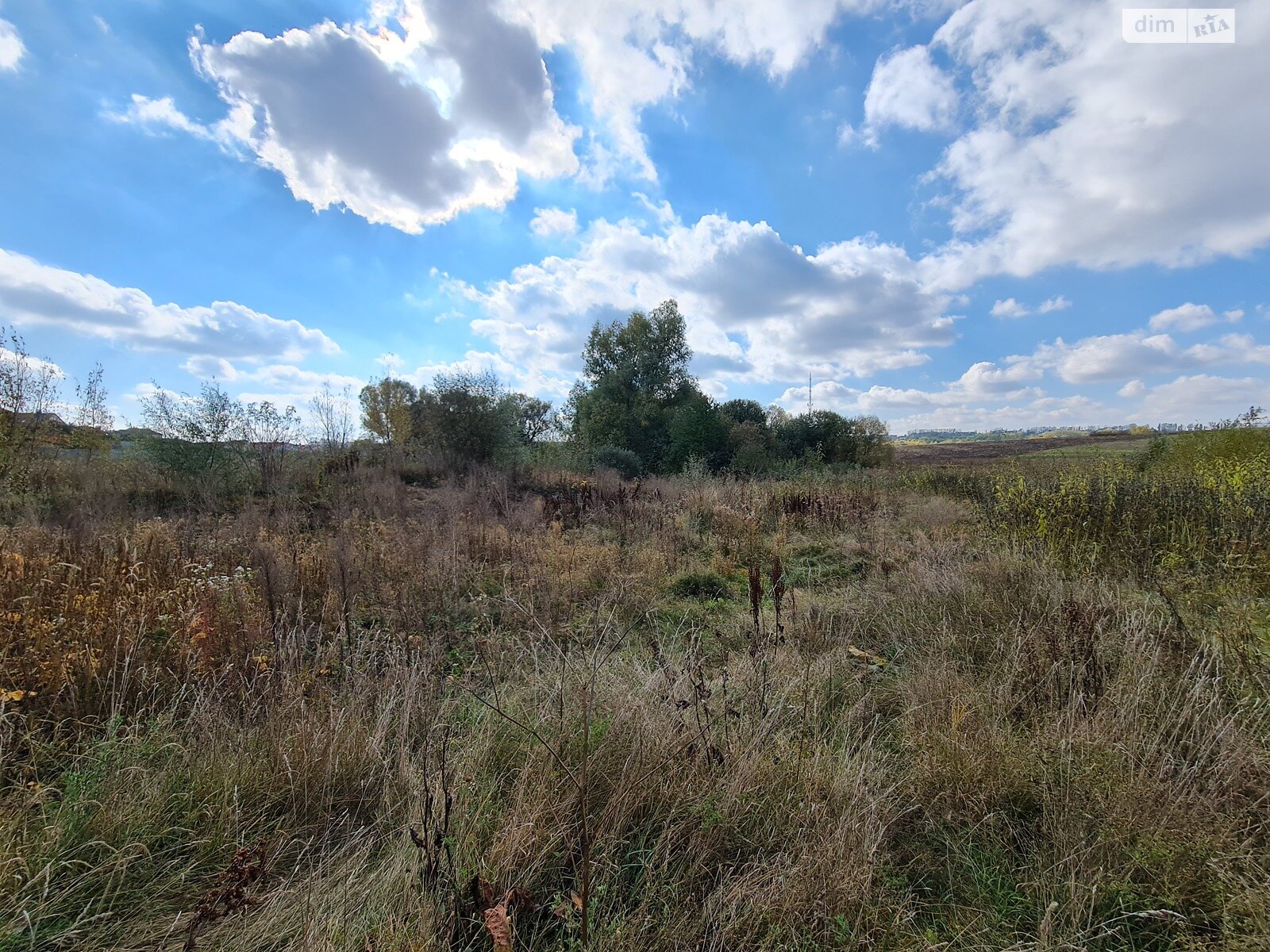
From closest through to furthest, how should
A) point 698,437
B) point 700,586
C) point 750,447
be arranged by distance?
point 700,586 < point 750,447 < point 698,437

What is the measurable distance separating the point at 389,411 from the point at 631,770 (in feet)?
83.0

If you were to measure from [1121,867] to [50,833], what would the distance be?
345 centimetres

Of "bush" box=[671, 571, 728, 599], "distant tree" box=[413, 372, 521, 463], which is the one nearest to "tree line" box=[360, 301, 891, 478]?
"distant tree" box=[413, 372, 521, 463]

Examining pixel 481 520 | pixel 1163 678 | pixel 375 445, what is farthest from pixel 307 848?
pixel 375 445

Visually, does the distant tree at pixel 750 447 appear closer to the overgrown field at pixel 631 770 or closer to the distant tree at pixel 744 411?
the distant tree at pixel 744 411

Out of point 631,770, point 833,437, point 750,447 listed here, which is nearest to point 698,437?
point 750,447

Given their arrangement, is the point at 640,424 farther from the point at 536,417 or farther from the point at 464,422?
the point at 536,417

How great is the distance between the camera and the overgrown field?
4.92 feet

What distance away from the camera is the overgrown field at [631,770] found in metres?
1.50

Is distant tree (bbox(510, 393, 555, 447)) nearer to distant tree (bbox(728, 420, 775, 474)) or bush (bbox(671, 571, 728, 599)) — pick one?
distant tree (bbox(728, 420, 775, 474))

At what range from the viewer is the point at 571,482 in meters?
13.8

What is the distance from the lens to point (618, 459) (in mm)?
20766

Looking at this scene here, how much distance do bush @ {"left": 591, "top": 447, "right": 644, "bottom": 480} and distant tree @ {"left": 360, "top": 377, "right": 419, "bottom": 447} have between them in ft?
23.2

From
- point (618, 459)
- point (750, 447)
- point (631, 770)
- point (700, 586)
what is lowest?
point (700, 586)
